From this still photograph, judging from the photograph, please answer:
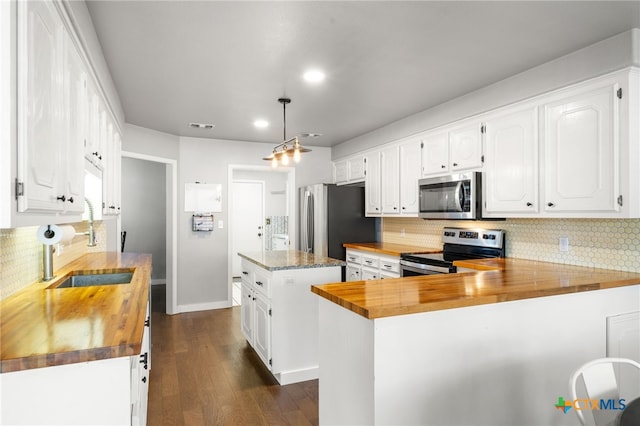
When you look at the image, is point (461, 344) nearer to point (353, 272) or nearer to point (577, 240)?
point (577, 240)

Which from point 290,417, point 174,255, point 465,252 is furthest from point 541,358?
point 174,255

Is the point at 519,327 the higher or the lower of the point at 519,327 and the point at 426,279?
the lower

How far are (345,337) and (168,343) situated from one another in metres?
2.83

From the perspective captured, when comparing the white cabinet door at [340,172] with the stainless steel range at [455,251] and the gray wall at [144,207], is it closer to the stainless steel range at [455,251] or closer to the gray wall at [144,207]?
the stainless steel range at [455,251]

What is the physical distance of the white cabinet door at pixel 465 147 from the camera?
132 inches

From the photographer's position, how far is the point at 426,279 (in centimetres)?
214

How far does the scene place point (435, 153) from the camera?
3865 mm

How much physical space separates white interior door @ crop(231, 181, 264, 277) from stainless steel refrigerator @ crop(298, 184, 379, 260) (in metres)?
2.36

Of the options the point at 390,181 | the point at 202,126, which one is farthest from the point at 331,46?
the point at 202,126

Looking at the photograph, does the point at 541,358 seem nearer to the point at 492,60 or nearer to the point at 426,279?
the point at 426,279

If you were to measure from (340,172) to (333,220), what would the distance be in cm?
100

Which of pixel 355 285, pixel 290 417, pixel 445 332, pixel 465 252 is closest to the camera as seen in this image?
pixel 445 332

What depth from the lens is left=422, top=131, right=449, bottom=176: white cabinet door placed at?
3730 millimetres

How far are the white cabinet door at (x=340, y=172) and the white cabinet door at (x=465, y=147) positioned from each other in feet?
6.98
